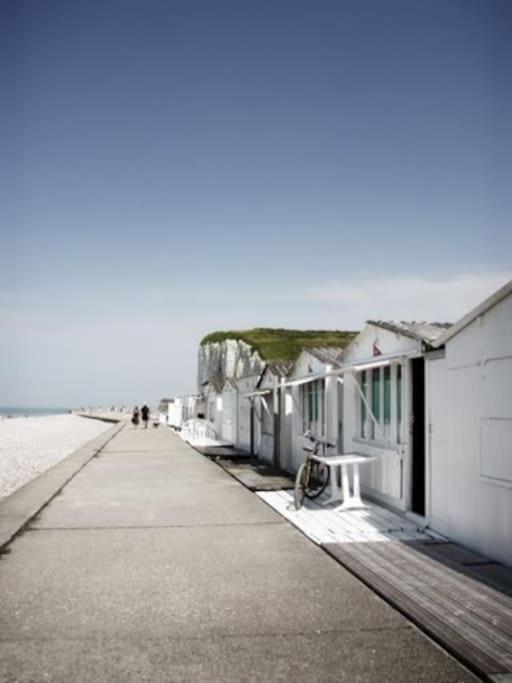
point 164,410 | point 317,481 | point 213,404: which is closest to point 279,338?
point 164,410

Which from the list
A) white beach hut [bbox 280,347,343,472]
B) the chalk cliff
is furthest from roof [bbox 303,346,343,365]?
the chalk cliff

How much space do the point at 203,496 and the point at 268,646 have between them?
7693 millimetres

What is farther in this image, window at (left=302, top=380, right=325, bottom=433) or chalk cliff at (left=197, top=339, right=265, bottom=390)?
chalk cliff at (left=197, top=339, right=265, bottom=390)

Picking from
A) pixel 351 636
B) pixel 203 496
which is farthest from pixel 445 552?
pixel 203 496

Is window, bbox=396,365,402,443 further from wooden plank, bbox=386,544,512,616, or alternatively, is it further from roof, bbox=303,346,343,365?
roof, bbox=303,346,343,365

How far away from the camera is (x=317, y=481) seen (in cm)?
1250

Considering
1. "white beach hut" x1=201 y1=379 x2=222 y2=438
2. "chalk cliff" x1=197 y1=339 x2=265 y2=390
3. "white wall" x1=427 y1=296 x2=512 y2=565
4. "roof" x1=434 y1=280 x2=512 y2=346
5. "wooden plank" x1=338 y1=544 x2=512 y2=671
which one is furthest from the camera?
"chalk cliff" x1=197 y1=339 x2=265 y2=390

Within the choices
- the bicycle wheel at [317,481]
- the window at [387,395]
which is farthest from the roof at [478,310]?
the bicycle wheel at [317,481]

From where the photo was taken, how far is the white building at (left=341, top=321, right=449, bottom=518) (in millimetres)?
9320

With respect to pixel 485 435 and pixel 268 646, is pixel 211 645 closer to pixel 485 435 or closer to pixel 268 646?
pixel 268 646

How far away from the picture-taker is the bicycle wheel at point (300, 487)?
1032 cm

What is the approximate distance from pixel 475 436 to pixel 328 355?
6799 millimetres

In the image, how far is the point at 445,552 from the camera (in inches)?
288

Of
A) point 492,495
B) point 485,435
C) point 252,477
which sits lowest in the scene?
point 252,477
